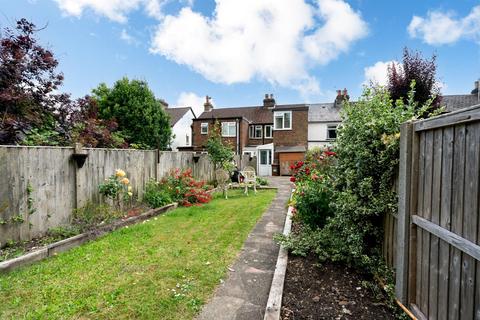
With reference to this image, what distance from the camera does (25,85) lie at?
22.2 ft

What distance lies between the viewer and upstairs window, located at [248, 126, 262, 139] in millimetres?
25984

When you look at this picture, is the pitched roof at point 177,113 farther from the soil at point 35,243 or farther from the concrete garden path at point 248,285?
the concrete garden path at point 248,285

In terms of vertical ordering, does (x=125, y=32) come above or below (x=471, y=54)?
above

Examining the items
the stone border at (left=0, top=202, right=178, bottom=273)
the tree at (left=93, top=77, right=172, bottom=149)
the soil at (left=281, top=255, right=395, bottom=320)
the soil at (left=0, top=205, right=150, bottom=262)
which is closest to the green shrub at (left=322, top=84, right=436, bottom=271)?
the soil at (left=281, top=255, right=395, bottom=320)

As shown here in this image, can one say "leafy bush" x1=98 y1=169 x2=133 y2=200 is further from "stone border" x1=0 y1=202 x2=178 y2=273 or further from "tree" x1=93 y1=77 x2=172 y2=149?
"tree" x1=93 y1=77 x2=172 y2=149

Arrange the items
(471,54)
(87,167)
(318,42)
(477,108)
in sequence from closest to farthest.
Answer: (477,108) → (87,167) → (471,54) → (318,42)

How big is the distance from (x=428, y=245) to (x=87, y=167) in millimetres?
6012

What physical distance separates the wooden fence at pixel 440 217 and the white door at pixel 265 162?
19794 mm

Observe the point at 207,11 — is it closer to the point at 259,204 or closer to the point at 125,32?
the point at 125,32

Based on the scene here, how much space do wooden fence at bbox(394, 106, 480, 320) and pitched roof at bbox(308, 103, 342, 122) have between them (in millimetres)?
21648

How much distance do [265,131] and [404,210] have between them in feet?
76.9

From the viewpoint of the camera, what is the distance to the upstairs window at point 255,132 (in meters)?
26.0

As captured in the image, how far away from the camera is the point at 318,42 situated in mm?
10523

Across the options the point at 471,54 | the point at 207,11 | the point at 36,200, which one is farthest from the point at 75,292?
the point at 471,54
